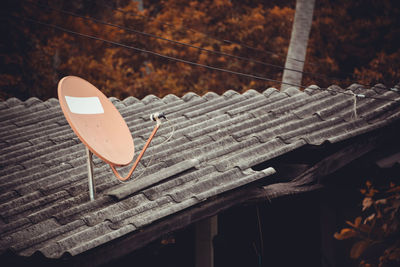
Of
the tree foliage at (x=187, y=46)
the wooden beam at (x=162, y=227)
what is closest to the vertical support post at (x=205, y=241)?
the wooden beam at (x=162, y=227)

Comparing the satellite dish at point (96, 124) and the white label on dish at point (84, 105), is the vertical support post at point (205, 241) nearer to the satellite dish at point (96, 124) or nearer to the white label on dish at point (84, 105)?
the satellite dish at point (96, 124)

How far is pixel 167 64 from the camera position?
17.8m

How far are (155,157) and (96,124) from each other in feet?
2.58

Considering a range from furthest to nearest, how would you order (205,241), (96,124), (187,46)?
(187,46)
(205,241)
(96,124)

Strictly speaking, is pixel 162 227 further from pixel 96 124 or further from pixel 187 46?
pixel 187 46

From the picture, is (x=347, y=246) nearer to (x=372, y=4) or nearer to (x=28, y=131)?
(x=28, y=131)

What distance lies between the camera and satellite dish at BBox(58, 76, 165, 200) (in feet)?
13.0

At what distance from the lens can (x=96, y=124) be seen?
4.32 m

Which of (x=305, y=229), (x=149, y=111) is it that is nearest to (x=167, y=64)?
(x=149, y=111)

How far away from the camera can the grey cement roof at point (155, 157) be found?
3.63 metres

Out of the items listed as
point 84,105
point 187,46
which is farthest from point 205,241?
point 187,46

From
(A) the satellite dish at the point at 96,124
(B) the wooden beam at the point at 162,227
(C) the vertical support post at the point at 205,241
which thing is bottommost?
(C) the vertical support post at the point at 205,241

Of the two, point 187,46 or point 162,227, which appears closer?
point 162,227

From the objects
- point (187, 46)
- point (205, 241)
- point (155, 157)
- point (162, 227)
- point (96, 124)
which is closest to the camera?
point (162, 227)
